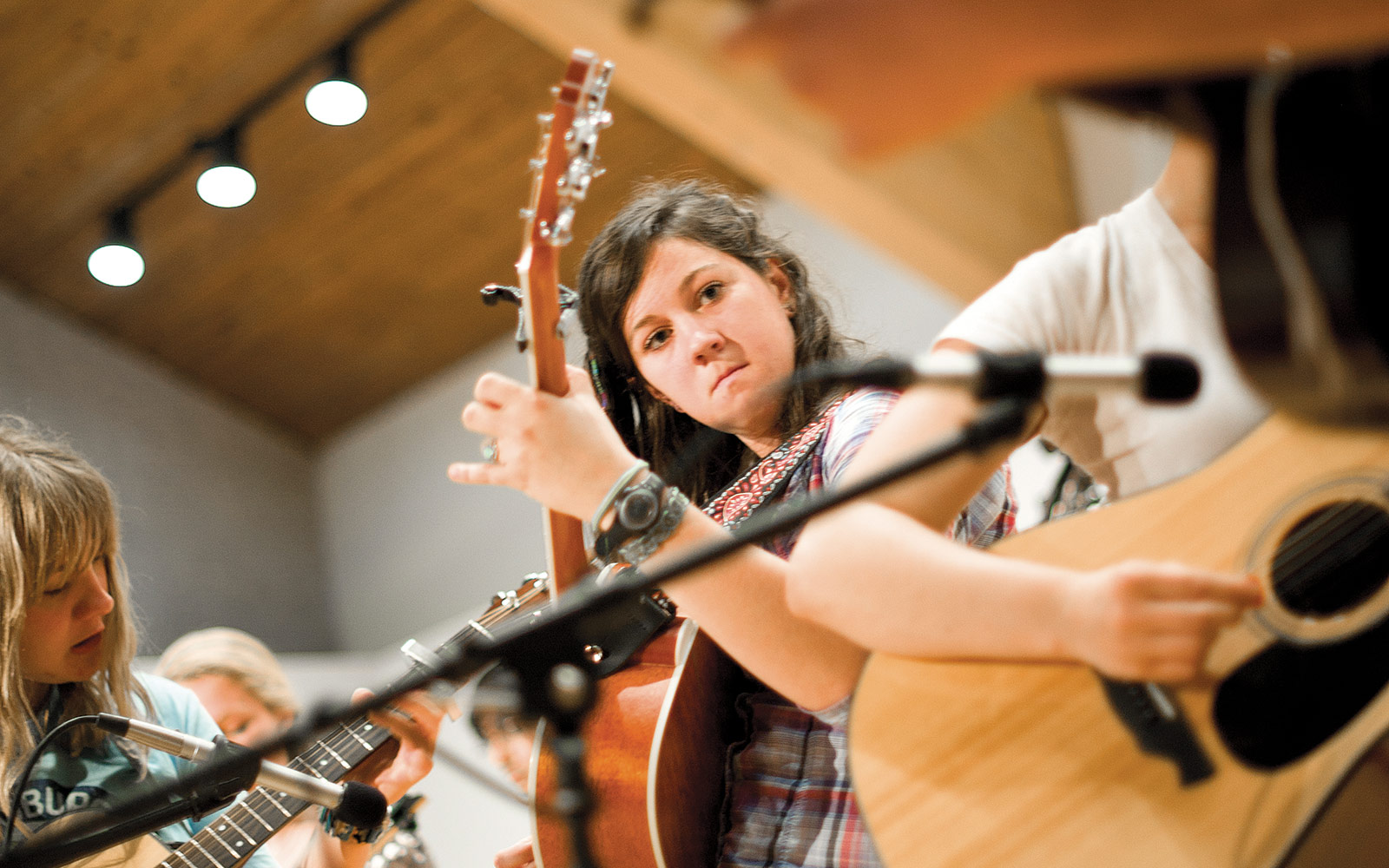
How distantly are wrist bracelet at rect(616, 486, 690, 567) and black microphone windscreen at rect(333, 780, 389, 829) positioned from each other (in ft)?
1.50

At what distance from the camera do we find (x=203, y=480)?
6.13 m

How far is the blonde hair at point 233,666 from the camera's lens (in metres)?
3.06

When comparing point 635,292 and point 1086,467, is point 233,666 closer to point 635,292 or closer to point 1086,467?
point 635,292

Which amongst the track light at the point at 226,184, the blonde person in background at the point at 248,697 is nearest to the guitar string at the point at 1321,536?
the blonde person in background at the point at 248,697

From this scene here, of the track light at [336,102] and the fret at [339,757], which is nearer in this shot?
the fret at [339,757]

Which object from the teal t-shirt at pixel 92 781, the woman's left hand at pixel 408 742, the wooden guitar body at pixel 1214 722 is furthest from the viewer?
the woman's left hand at pixel 408 742

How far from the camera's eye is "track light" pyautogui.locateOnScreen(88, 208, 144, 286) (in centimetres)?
484

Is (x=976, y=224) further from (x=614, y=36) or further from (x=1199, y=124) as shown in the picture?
(x=1199, y=124)

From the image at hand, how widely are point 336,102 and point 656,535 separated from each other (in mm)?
3513

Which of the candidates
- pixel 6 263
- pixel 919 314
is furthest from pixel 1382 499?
pixel 6 263

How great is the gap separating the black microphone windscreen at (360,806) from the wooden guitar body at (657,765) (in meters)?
0.19

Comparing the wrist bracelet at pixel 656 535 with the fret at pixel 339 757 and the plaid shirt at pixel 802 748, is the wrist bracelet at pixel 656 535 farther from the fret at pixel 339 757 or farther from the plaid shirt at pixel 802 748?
the fret at pixel 339 757

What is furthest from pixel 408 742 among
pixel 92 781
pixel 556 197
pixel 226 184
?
pixel 226 184

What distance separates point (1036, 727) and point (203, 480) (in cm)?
589
